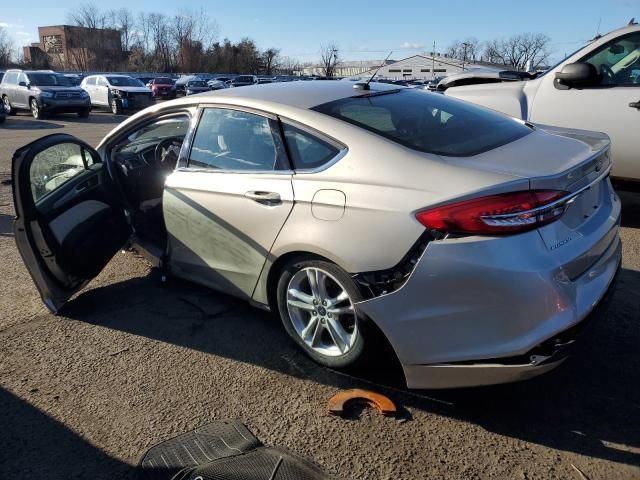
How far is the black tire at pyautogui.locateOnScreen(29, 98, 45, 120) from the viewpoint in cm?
2088

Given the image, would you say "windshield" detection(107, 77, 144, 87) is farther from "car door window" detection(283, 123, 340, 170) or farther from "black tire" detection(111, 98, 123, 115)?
"car door window" detection(283, 123, 340, 170)

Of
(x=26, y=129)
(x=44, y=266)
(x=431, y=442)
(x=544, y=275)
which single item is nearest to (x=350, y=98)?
(x=544, y=275)

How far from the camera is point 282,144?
10.1ft

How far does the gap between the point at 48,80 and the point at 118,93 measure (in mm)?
3131

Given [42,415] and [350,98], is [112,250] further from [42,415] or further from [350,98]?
[350,98]

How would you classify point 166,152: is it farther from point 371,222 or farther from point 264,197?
point 371,222

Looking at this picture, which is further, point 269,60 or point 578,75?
point 269,60

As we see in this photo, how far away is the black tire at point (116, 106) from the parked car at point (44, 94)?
92.3 inches

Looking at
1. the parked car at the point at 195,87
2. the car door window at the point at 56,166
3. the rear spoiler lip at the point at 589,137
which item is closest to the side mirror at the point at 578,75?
the rear spoiler lip at the point at 589,137

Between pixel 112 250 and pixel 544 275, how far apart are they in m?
3.15

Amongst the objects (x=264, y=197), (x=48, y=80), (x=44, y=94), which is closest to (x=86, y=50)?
(x=48, y=80)

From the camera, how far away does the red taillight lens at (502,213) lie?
2.24 metres

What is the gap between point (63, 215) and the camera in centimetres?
368

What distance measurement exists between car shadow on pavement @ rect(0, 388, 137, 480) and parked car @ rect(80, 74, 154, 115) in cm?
2310
